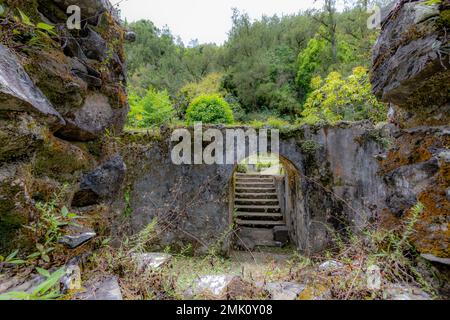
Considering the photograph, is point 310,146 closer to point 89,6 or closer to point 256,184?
point 89,6

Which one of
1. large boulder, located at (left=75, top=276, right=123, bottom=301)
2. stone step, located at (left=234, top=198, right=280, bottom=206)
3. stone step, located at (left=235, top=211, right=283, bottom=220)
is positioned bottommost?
stone step, located at (left=235, top=211, right=283, bottom=220)

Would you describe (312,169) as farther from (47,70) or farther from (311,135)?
(47,70)

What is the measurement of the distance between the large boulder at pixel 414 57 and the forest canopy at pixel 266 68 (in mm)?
8171

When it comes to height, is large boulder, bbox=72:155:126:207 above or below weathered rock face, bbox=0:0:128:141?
below

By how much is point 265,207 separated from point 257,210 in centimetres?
32

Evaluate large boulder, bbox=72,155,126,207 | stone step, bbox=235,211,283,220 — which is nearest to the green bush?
stone step, bbox=235,211,283,220

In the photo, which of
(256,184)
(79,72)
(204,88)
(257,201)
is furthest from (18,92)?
(204,88)

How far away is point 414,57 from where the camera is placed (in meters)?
1.26

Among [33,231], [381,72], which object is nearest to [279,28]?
[381,72]

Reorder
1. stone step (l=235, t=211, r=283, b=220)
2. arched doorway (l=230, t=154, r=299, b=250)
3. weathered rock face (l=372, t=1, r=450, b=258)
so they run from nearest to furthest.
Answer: weathered rock face (l=372, t=1, r=450, b=258)
arched doorway (l=230, t=154, r=299, b=250)
stone step (l=235, t=211, r=283, b=220)

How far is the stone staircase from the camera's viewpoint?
7473 millimetres

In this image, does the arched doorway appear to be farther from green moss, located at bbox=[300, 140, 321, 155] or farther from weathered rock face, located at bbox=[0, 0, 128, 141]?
weathered rock face, located at bbox=[0, 0, 128, 141]

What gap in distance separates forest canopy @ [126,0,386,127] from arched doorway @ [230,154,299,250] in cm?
292

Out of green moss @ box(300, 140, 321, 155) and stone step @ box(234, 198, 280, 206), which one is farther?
stone step @ box(234, 198, 280, 206)
